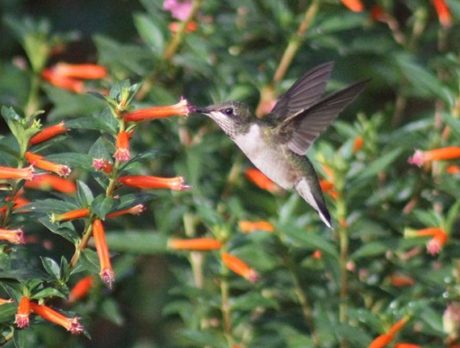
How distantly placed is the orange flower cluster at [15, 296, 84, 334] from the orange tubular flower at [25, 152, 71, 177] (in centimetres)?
32

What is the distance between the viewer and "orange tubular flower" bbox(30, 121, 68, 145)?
2.99 metres

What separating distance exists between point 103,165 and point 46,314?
39 cm

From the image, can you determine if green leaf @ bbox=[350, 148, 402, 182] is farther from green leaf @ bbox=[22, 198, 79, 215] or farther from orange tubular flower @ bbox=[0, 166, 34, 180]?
orange tubular flower @ bbox=[0, 166, 34, 180]

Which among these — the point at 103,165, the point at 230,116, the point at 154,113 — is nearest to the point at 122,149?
the point at 103,165

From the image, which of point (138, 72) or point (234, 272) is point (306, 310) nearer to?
point (234, 272)

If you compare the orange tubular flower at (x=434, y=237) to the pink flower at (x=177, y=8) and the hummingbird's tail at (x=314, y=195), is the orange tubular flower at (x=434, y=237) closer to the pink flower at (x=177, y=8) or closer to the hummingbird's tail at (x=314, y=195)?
the hummingbird's tail at (x=314, y=195)

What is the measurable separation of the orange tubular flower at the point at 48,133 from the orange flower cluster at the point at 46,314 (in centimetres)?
41

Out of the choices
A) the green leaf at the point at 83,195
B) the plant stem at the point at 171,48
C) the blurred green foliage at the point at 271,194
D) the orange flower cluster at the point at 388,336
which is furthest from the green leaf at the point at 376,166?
the green leaf at the point at 83,195

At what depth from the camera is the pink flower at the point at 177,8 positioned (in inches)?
186

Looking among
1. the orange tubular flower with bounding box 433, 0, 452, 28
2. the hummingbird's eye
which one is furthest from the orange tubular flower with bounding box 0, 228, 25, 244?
the orange tubular flower with bounding box 433, 0, 452, 28

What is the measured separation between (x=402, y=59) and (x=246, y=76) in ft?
2.06

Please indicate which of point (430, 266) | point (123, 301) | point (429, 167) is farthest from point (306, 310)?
point (123, 301)

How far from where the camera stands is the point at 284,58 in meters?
4.59

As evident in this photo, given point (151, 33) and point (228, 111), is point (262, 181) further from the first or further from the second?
point (228, 111)
